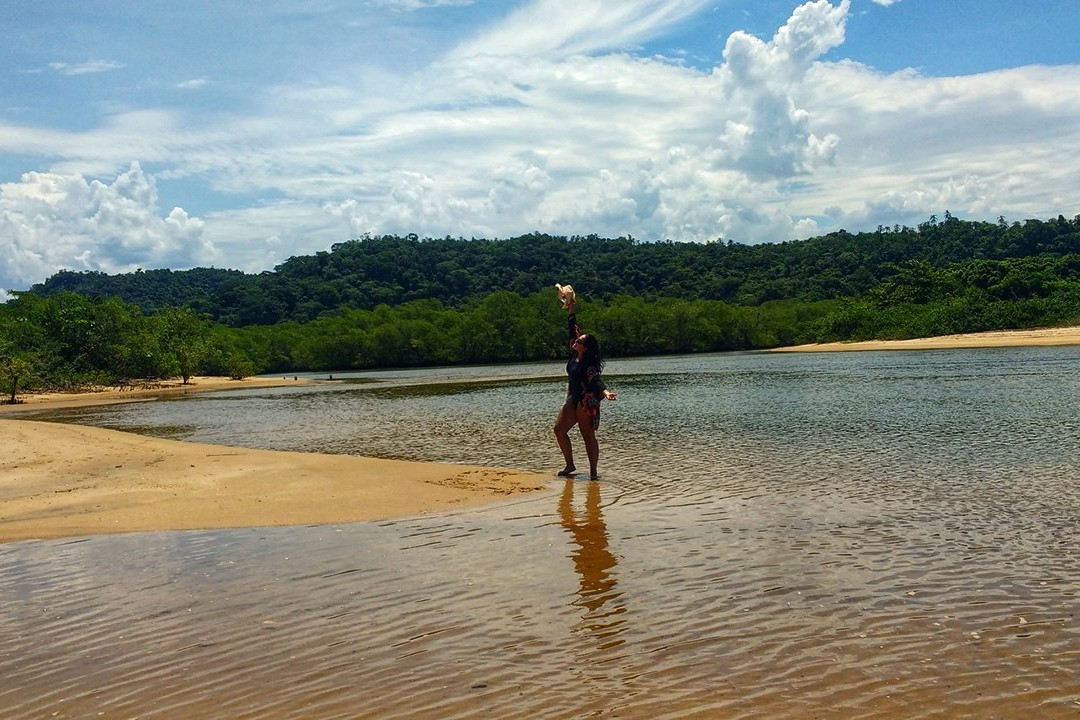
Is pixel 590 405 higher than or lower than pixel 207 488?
higher

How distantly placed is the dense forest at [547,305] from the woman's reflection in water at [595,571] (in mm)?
50056

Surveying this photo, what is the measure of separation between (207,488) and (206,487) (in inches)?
3.6

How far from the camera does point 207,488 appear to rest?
13242 millimetres

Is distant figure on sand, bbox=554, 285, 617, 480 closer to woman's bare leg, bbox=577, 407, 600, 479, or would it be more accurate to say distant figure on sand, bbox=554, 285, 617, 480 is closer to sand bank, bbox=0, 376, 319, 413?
woman's bare leg, bbox=577, 407, 600, 479

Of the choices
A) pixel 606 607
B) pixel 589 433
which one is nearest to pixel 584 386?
pixel 589 433

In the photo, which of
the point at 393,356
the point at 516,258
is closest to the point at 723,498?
the point at 393,356

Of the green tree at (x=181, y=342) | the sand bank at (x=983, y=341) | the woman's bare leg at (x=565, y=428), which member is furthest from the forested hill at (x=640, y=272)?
the woman's bare leg at (x=565, y=428)

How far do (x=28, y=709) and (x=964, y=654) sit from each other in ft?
19.9

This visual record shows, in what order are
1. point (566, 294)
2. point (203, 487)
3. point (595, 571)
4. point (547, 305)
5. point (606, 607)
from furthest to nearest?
point (547, 305) < point (203, 487) < point (566, 294) < point (595, 571) < point (606, 607)

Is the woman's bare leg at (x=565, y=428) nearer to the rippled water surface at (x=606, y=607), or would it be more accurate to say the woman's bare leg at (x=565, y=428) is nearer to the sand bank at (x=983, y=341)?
the rippled water surface at (x=606, y=607)

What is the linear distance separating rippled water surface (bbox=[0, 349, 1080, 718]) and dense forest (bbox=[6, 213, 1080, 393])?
49.9m

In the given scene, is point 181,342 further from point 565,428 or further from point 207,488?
point 565,428

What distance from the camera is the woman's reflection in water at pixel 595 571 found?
21.1 feet

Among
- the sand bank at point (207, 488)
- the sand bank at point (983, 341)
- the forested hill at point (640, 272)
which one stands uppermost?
the forested hill at point (640, 272)
